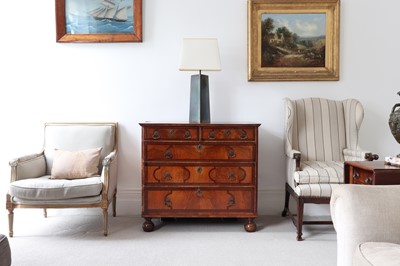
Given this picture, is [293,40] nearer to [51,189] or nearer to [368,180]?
[368,180]

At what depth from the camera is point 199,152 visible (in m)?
3.39

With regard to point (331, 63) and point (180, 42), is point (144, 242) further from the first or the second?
point (331, 63)

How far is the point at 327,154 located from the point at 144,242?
80.0 inches

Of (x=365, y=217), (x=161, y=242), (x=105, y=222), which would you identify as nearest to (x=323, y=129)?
(x=161, y=242)

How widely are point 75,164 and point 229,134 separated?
4.91 feet

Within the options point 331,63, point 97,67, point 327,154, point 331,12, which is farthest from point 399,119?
point 97,67

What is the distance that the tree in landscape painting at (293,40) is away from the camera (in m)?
3.93

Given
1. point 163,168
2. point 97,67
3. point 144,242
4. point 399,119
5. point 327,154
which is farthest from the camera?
point 97,67

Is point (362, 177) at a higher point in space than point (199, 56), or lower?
lower

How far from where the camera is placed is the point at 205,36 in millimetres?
3955

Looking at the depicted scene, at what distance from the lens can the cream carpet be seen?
9.11 feet

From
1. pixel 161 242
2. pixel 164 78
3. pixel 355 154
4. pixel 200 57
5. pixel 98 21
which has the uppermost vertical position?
pixel 98 21

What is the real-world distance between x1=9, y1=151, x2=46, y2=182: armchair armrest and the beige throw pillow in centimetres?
19

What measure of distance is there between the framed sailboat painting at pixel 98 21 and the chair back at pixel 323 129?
189 cm
